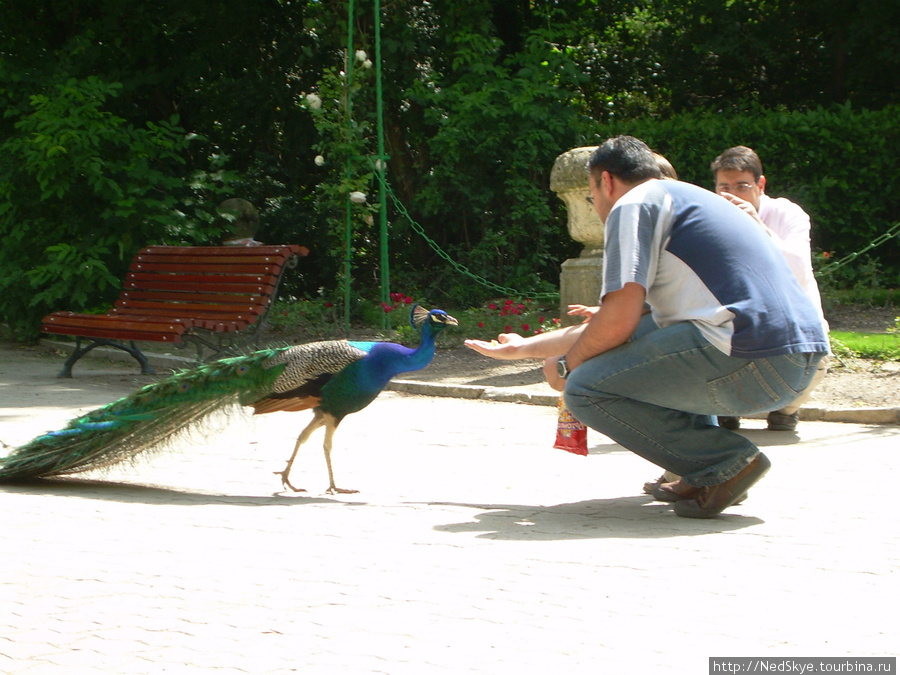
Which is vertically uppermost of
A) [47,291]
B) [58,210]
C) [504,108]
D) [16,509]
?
[504,108]

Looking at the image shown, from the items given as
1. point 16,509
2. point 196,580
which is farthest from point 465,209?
point 196,580

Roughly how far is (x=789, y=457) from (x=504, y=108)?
870 cm

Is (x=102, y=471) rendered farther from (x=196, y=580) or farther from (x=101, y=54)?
(x=101, y=54)

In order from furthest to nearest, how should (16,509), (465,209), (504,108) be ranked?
(465,209), (504,108), (16,509)

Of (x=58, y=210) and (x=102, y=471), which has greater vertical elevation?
(x=58, y=210)

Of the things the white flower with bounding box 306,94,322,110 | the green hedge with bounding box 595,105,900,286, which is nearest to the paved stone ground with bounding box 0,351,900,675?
the white flower with bounding box 306,94,322,110

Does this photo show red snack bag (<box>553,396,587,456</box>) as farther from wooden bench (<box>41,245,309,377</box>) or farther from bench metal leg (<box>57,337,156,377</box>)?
bench metal leg (<box>57,337,156,377</box>)

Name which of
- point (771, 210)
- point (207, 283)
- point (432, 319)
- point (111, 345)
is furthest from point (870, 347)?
point (111, 345)

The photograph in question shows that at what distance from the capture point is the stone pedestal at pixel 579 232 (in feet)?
34.7

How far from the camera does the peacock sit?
5496 mm

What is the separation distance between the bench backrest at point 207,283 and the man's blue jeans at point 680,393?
19.9 ft

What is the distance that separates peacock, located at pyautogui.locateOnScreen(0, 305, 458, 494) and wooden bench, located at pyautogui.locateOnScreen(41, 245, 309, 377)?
3.98 m

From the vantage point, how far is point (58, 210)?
1302 centimetres

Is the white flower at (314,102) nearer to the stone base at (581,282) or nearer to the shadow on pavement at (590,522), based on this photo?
the stone base at (581,282)
